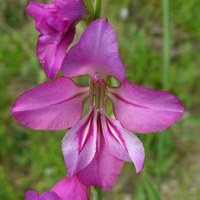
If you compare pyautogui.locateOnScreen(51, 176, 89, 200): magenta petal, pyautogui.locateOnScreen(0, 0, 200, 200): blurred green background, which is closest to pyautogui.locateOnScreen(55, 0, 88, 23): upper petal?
pyautogui.locateOnScreen(51, 176, 89, 200): magenta petal

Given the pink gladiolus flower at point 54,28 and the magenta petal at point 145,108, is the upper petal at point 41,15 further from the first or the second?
the magenta petal at point 145,108

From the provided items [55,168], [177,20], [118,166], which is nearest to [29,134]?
[55,168]

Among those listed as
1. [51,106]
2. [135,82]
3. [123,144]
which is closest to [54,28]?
[51,106]

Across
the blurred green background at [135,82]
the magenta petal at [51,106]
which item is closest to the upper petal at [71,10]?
the magenta petal at [51,106]

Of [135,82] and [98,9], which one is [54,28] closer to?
[98,9]

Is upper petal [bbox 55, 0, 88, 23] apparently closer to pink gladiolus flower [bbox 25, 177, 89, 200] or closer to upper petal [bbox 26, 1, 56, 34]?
upper petal [bbox 26, 1, 56, 34]

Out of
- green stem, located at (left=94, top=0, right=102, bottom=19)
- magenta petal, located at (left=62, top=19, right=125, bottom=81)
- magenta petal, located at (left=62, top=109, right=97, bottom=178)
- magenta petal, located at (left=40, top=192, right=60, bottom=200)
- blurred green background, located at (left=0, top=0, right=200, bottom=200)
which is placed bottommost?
blurred green background, located at (left=0, top=0, right=200, bottom=200)
